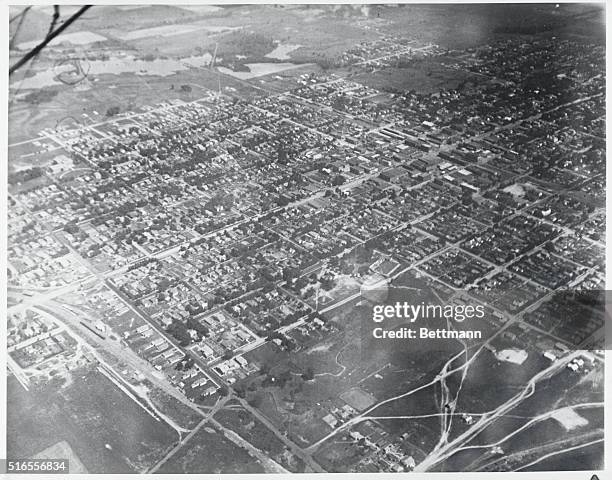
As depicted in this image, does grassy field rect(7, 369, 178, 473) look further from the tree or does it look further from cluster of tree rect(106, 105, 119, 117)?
cluster of tree rect(106, 105, 119, 117)

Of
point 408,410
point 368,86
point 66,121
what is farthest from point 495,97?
point 66,121

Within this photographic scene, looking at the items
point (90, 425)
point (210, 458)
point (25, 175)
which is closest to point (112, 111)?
point (25, 175)

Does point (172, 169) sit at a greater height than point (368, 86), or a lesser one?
lesser

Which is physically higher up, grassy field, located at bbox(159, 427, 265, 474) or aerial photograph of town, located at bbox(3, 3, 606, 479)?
aerial photograph of town, located at bbox(3, 3, 606, 479)

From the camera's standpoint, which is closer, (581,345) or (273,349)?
(581,345)

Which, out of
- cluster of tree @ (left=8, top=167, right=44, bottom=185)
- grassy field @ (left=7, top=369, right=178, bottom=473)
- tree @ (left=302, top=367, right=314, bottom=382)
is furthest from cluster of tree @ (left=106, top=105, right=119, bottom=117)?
tree @ (left=302, top=367, right=314, bottom=382)

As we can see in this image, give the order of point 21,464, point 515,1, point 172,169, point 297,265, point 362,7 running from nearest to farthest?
point 21,464 < point 515,1 < point 362,7 < point 297,265 < point 172,169

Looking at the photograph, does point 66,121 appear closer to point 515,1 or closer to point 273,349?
point 273,349

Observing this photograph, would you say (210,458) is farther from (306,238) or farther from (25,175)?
(25,175)

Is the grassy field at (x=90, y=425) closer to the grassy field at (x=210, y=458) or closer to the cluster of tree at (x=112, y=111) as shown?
the grassy field at (x=210, y=458)
